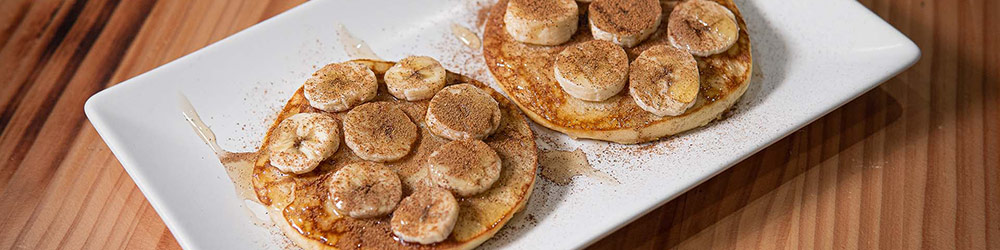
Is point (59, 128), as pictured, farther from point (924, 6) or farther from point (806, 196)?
point (924, 6)

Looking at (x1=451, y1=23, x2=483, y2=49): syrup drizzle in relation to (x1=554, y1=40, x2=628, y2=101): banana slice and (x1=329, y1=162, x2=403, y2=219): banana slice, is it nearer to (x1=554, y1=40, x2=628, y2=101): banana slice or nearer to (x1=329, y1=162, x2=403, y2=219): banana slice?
(x1=554, y1=40, x2=628, y2=101): banana slice

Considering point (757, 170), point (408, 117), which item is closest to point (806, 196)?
point (757, 170)

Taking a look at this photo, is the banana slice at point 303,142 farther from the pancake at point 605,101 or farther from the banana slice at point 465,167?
the pancake at point 605,101

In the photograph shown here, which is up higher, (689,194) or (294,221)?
(294,221)

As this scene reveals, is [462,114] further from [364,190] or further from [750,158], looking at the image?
[750,158]

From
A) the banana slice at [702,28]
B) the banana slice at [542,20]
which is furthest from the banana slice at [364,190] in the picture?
the banana slice at [702,28]

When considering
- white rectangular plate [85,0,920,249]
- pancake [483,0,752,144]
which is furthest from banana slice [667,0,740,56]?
white rectangular plate [85,0,920,249]
